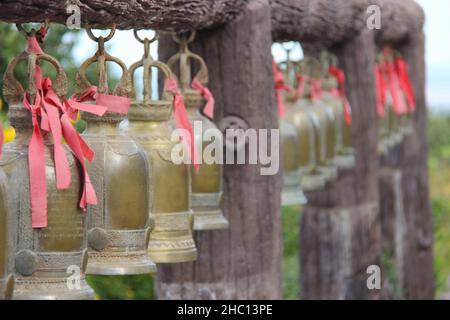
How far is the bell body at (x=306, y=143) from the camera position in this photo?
4910 millimetres

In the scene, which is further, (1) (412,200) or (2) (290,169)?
(1) (412,200)

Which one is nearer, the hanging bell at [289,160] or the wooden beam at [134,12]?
the wooden beam at [134,12]

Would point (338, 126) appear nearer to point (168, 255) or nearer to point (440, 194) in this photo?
point (168, 255)

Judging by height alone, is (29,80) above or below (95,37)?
below

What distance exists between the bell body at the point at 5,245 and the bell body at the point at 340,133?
2965 mm

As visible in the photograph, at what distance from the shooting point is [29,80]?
2.64 metres

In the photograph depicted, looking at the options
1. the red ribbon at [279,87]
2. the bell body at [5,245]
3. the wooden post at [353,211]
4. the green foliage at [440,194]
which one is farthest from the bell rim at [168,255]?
the green foliage at [440,194]

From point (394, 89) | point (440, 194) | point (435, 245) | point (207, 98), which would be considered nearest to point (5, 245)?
point (207, 98)

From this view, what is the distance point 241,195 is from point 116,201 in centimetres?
124

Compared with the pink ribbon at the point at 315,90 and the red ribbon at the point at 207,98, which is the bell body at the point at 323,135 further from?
the red ribbon at the point at 207,98

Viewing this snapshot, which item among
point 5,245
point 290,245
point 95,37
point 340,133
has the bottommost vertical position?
point 290,245

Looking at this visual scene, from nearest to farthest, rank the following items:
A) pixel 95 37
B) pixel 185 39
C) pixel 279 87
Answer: pixel 95 37
pixel 185 39
pixel 279 87

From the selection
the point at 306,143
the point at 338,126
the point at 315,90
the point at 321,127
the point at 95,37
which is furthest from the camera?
the point at 338,126

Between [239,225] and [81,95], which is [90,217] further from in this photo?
[239,225]
